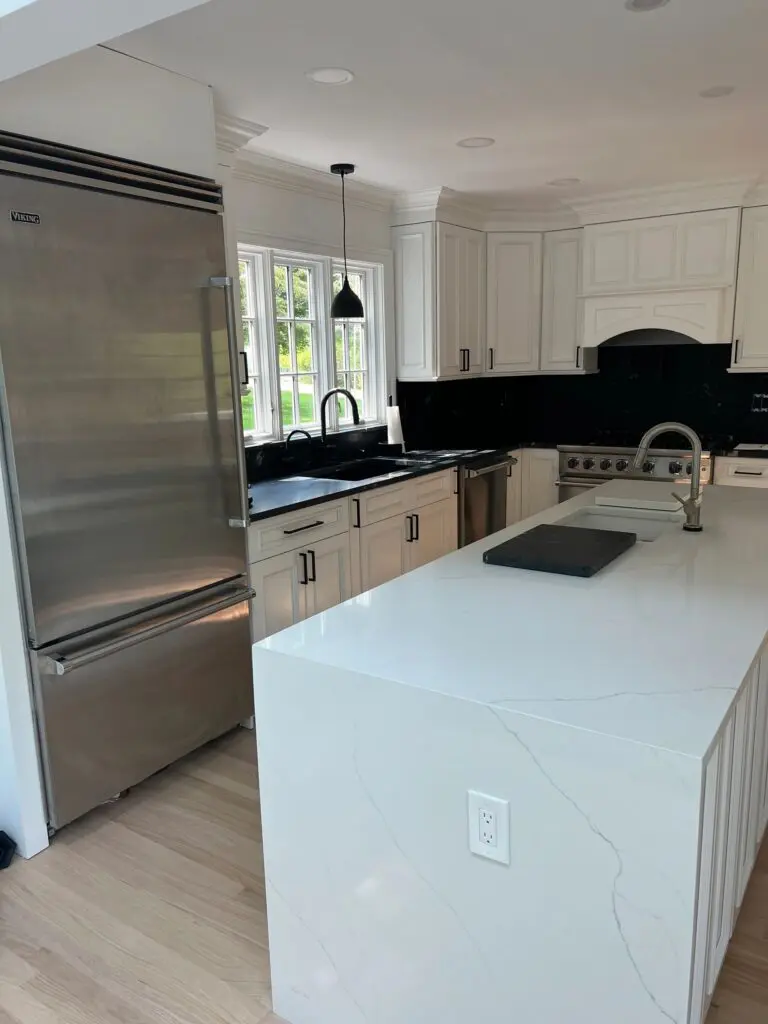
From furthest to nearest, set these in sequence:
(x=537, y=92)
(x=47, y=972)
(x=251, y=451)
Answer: (x=251, y=451)
(x=537, y=92)
(x=47, y=972)

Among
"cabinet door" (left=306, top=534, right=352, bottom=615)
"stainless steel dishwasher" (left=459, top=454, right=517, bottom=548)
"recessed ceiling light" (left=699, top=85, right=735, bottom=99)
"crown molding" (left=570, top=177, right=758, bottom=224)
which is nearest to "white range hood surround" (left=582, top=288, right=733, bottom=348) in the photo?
"crown molding" (left=570, top=177, right=758, bottom=224)

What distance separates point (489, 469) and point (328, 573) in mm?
1646

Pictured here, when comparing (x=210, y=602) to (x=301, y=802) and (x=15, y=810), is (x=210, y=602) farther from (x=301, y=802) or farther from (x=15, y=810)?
(x=301, y=802)

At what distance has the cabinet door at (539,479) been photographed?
5277 mm

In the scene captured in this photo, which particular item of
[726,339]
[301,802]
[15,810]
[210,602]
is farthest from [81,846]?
[726,339]

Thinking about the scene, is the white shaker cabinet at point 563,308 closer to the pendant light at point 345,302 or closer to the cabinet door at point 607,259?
the cabinet door at point 607,259

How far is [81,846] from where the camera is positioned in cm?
243

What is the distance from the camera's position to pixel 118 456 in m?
2.41

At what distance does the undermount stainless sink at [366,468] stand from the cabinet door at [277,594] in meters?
0.93

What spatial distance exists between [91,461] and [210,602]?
73 cm

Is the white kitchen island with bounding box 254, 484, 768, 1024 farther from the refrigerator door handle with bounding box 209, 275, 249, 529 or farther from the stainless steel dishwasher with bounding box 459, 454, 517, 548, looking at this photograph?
the stainless steel dishwasher with bounding box 459, 454, 517, 548

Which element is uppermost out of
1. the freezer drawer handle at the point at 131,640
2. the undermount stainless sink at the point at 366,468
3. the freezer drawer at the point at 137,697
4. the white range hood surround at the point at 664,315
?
the white range hood surround at the point at 664,315

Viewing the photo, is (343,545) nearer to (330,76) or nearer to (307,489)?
(307,489)

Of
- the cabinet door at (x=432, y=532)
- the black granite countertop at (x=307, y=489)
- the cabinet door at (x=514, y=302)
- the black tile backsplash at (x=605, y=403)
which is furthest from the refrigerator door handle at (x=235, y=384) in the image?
the cabinet door at (x=514, y=302)
